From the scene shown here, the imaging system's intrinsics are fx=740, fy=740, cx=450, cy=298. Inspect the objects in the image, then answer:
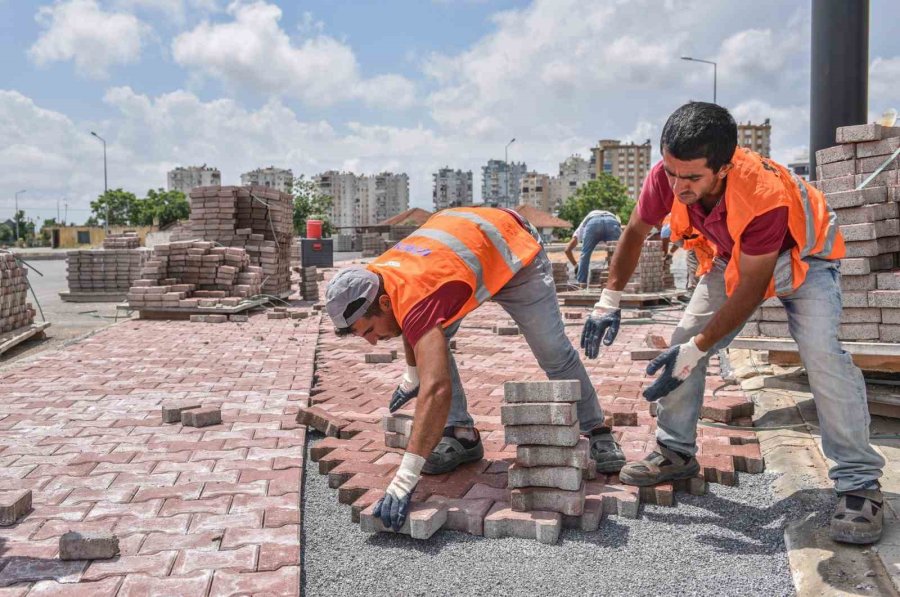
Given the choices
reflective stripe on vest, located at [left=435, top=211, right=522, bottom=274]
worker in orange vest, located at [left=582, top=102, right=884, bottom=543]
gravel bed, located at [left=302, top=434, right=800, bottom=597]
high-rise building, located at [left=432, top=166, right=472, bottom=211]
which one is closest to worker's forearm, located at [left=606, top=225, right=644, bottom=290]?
worker in orange vest, located at [left=582, top=102, right=884, bottom=543]

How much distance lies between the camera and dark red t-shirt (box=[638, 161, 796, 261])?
9.02ft

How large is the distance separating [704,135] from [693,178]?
0.61ft

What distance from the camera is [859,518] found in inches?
108

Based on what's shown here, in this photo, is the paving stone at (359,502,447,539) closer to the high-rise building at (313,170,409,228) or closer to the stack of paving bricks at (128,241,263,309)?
the stack of paving bricks at (128,241,263,309)

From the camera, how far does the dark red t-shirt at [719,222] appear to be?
9.02ft

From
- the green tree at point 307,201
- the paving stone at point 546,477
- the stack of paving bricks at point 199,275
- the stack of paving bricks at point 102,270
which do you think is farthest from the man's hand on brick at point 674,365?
the green tree at point 307,201

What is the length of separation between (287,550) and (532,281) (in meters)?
1.62

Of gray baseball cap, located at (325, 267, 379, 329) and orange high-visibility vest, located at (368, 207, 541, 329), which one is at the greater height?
orange high-visibility vest, located at (368, 207, 541, 329)

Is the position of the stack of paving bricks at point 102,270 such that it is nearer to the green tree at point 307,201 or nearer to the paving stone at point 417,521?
the paving stone at point 417,521

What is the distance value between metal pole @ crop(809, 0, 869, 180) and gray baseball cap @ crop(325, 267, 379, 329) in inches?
179

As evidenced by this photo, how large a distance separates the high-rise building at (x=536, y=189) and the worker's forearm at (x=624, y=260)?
5269 inches

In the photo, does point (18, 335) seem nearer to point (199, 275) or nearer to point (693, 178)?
point (199, 275)

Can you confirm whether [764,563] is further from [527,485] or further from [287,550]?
[287,550]

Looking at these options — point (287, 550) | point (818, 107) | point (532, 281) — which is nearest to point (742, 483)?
point (532, 281)
